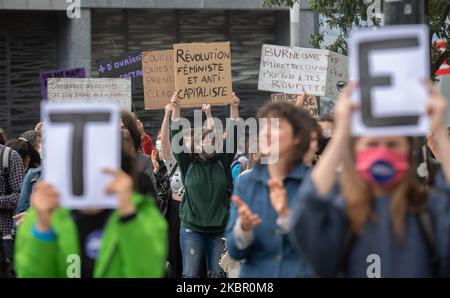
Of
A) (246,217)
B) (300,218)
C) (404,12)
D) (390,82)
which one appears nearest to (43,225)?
(300,218)

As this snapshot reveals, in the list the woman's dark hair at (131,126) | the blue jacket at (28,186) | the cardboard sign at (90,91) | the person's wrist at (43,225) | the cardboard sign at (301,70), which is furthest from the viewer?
the cardboard sign at (90,91)

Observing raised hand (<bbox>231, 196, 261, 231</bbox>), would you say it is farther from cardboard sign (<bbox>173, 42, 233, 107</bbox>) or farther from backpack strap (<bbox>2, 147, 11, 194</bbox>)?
cardboard sign (<bbox>173, 42, 233, 107</bbox>)

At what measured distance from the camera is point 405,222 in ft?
12.8

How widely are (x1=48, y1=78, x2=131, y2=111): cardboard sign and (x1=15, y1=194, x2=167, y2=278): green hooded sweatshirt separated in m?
9.31

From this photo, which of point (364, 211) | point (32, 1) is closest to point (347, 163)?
point (364, 211)

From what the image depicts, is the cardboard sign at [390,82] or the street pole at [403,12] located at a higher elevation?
the street pole at [403,12]

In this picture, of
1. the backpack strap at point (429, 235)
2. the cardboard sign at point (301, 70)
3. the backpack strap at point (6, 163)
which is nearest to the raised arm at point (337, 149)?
the backpack strap at point (429, 235)

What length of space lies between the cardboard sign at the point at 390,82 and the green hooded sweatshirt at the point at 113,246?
0.84 meters

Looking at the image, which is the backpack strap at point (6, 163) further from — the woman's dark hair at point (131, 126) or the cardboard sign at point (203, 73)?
the cardboard sign at point (203, 73)

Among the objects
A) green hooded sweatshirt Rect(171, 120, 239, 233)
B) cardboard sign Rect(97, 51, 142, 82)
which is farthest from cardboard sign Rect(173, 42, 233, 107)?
cardboard sign Rect(97, 51, 142, 82)

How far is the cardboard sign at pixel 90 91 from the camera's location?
13711mm

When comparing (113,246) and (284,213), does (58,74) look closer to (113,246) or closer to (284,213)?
(284,213)

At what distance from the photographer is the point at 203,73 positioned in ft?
40.7
